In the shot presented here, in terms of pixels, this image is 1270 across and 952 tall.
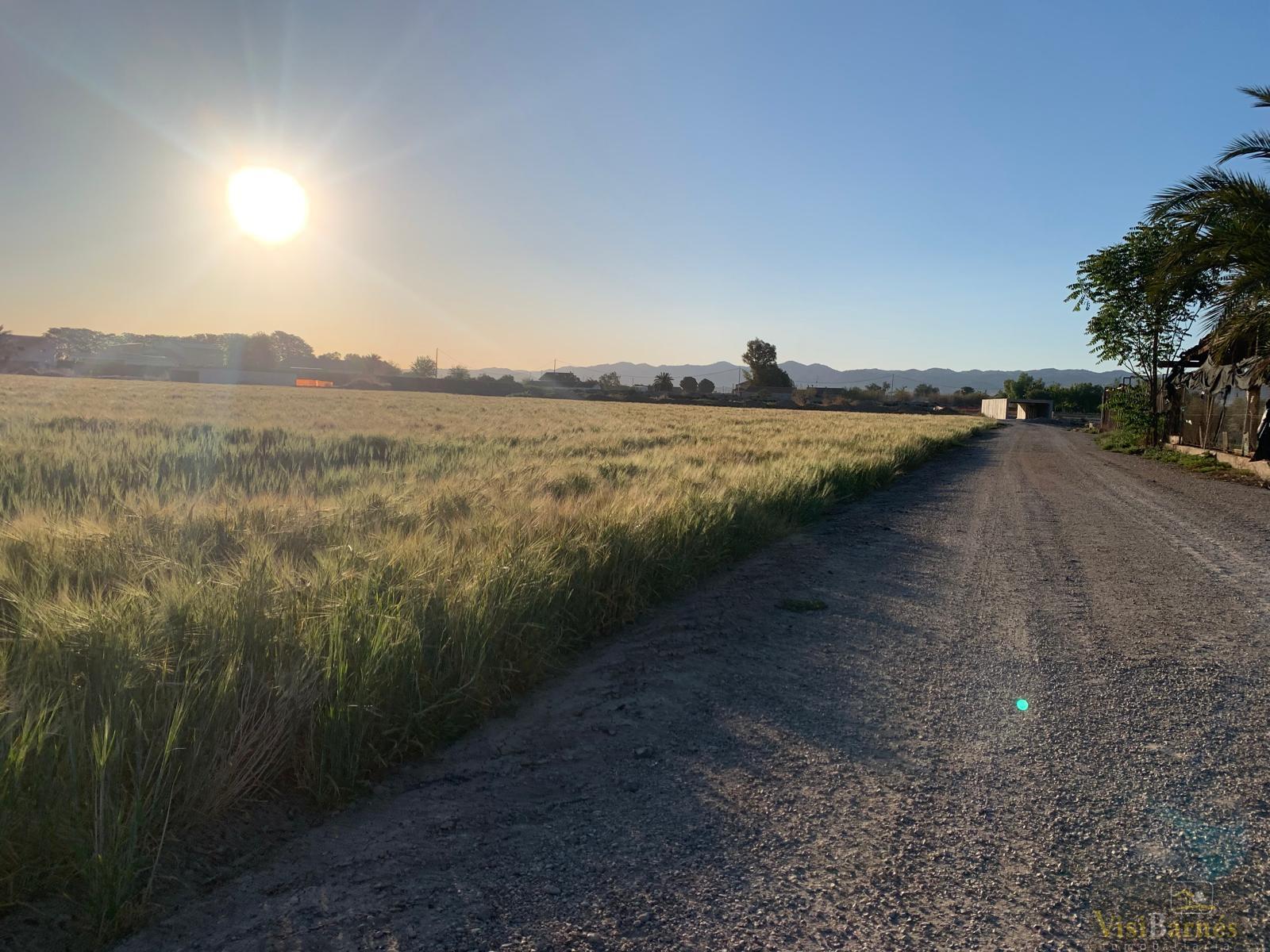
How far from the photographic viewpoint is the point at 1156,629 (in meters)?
4.74

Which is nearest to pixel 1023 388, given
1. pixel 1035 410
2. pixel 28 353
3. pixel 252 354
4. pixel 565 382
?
pixel 1035 410

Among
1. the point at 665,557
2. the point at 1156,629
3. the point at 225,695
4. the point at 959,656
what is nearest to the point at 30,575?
the point at 225,695

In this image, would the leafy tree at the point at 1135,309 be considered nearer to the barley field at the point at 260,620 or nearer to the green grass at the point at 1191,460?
the green grass at the point at 1191,460

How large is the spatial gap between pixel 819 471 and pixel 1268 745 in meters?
8.35

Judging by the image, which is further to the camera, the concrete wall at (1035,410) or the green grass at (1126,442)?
the concrete wall at (1035,410)

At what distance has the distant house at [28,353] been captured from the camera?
8444cm

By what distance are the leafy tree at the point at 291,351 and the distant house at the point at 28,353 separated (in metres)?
39.6

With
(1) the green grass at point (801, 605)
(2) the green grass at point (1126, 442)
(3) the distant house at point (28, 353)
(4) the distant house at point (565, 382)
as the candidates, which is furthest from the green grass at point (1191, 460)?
(3) the distant house at point (28, 353)

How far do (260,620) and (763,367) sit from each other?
130838mm

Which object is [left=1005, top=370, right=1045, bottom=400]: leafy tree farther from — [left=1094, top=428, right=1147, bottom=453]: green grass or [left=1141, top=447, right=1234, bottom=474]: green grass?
[left=1141, top=447, right=1234, bottom=474]: green grass

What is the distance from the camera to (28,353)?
9369 cm

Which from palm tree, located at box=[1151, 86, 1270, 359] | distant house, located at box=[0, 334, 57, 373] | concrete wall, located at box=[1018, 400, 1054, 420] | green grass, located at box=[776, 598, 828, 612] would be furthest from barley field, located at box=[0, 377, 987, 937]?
distant house, located at box=[0, 334, 57, 373]

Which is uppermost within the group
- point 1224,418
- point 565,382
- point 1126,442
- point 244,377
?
point 565,382

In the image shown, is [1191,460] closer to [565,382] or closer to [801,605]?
[801,605]
